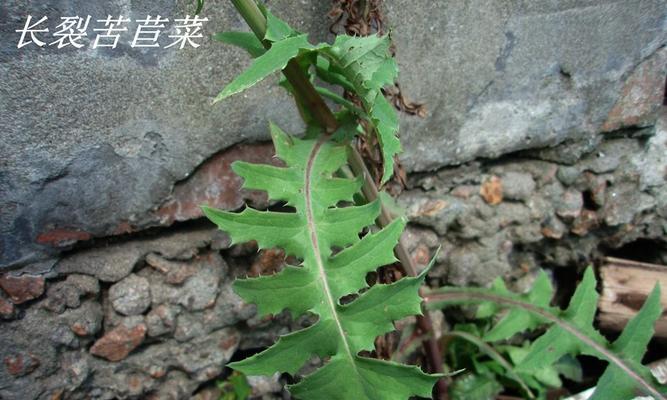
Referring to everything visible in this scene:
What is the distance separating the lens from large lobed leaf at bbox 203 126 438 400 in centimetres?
89

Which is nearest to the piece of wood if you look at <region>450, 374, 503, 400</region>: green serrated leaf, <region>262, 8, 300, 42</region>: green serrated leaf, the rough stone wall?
the rough stone wall

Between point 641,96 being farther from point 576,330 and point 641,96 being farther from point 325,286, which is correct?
point 325,286

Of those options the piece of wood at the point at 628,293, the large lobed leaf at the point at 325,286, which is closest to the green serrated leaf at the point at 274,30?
the large lobed leaf at the point at 325,286

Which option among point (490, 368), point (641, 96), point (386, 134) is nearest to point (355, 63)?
point (386, 134)

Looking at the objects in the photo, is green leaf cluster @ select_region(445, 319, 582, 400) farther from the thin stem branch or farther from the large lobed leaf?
the large lobed leaf

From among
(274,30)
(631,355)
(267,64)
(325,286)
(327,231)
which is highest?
(274,30)

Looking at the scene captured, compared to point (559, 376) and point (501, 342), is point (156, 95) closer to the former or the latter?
point (501, 342)

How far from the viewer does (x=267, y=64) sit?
86 centimetres

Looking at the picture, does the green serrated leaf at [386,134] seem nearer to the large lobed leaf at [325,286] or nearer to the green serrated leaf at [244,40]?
the large lobed leaf at [325,286]

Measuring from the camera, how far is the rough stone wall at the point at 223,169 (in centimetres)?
117

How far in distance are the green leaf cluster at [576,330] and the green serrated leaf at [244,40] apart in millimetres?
781

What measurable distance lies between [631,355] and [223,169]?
1.09 meters

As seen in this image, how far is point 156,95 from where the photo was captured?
3.97 feet

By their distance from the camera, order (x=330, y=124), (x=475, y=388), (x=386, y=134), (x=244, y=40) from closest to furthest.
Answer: (x=386, y=134), (x=244, y=40), (x=330, y=124), (x=475, y=388)
